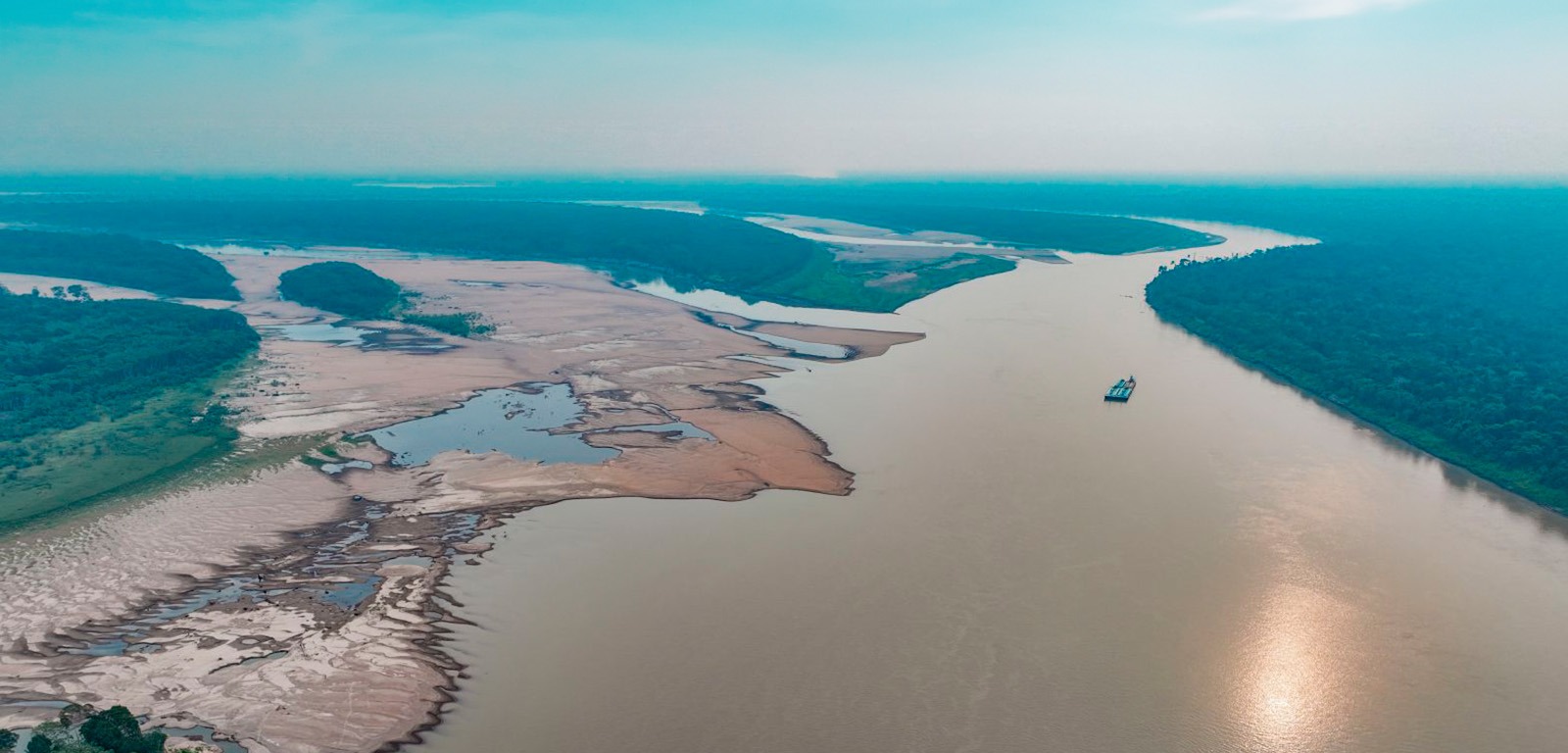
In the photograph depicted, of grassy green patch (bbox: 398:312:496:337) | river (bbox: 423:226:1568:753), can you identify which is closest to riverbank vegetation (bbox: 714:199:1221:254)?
grassy green patch (bbox: 398:312:496:337)

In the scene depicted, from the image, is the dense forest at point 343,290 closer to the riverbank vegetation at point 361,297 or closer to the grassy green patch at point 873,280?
the riverbank vegetation at point 361,297

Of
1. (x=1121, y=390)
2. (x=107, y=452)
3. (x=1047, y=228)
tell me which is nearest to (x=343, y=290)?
(x=107, y=452)

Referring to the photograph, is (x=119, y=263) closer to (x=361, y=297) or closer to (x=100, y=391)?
(x=361, y=297)

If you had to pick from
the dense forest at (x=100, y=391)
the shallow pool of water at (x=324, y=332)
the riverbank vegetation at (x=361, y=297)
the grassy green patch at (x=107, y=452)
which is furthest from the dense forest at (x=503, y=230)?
the grassy green patch at (x=107, y=452)

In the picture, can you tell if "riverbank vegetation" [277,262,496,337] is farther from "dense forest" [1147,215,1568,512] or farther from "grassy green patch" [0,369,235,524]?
"dense forest" [1147,215,1568,512]

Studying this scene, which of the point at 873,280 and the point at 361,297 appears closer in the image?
the point at 361,297
